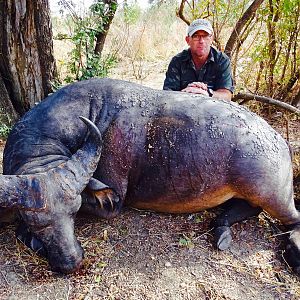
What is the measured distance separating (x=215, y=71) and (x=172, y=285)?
9.95 feet

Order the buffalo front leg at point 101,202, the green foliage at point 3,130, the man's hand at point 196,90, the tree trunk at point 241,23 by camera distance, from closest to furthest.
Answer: the buffalo front leg at point 101,202 < the man's hand at point 196,90 < the green foliage at point 3,130 < the tree trunk at point 241,23

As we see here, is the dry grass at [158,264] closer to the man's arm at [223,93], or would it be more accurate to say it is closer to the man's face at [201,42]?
the man's arm at [223,93]

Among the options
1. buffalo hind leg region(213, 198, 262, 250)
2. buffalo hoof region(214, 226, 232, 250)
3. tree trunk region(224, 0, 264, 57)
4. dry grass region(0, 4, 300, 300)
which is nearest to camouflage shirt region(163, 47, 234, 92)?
tree trunk region(224, 0, 264, 57)

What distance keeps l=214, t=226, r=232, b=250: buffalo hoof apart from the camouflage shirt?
213 centimetres

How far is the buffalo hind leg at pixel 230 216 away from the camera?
11.8 ft

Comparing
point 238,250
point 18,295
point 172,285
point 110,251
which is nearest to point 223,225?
point 238,250

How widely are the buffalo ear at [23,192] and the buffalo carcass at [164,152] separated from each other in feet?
1.17

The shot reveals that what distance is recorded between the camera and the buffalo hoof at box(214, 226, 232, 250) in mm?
3534

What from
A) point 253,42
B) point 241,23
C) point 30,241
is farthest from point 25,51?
point 253,42

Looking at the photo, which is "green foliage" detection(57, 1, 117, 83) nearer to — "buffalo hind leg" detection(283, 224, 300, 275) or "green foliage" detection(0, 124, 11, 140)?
"green foliage" detection(0, 124, 11, 140)

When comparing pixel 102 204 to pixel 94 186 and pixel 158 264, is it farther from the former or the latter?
pixel 158 264

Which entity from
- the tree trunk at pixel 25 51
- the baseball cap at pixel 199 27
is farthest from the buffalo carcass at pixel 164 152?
the tree trunk at pixel 25 51

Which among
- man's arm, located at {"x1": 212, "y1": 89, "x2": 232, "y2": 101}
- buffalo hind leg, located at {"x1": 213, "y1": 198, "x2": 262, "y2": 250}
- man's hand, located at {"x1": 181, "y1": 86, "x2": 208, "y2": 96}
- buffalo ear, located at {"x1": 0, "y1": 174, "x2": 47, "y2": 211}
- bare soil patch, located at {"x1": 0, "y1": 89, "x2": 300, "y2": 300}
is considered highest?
man's hand, located at {"x1": 181, "y1": 86, "x2": 208, "y2": 96}

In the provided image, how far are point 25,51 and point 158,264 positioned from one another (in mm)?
3647
